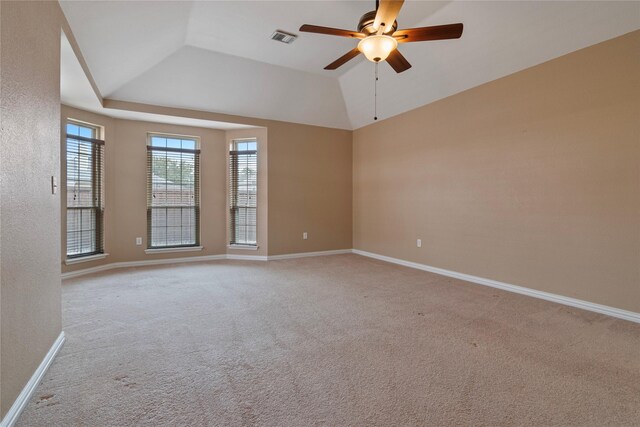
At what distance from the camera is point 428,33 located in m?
2.48

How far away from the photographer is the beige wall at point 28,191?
1.49m

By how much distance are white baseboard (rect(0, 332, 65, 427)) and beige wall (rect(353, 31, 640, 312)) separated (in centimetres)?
459

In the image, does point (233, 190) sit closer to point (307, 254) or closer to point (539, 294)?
point (307, 254)

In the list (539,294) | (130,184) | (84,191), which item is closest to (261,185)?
(130,184)

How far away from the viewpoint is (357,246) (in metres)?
6.54

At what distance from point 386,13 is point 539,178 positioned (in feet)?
8.97

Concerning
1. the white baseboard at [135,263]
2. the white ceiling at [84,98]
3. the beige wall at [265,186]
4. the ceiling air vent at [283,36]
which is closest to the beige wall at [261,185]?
the beige wall at [265,186]

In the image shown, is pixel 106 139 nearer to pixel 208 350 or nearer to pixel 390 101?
pixel 208 350

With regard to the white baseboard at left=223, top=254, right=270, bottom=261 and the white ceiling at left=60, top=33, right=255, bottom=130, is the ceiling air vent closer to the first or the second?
the white ceiling at left=60, top=33, right=255, bottom=130

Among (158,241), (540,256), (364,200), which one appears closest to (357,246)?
(364,200)

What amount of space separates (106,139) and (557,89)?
20.8 ft

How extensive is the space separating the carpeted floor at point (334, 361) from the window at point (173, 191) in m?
1.85

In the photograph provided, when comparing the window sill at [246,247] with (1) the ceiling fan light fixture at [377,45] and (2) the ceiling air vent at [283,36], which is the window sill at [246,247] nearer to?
(2) the ceiling air vent at [283,36]

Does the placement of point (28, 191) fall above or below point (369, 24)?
below
